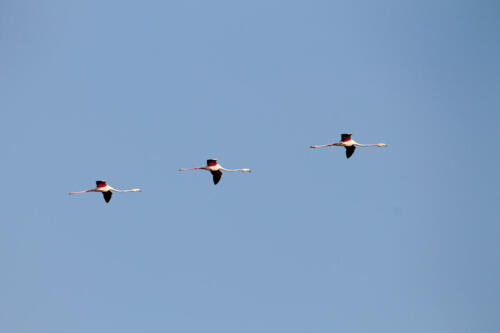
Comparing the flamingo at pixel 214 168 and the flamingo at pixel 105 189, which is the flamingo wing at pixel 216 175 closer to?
the flamingo at pixel 214 168

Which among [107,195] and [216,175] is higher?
[216,175]

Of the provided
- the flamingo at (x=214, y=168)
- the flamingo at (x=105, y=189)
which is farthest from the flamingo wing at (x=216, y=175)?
the flamingo at (x=105, y=189)

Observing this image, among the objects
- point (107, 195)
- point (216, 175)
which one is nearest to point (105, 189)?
point (107, 195)

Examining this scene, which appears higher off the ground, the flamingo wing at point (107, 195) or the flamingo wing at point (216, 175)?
the flamingo wing at point (216, 175)

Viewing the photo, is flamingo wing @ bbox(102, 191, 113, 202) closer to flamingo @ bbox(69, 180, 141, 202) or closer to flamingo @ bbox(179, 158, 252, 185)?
flamingo @ bbox(69, 180, 141, 202)

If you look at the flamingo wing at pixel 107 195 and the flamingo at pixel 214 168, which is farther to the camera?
the flamingo wing at pixel 107 195

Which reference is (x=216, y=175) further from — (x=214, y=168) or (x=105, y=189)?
(x=105, y=189)

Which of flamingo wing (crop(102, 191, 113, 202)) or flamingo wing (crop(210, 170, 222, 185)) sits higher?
flamingo wing (crop(210, 170, 222, 185))

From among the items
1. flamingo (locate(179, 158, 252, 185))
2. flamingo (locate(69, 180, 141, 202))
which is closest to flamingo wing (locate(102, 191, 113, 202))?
flamingo (locate(69, 180, 141, 202))

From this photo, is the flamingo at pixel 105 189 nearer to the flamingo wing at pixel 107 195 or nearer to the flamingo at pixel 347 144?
the flamingo wing at pixel 107 195

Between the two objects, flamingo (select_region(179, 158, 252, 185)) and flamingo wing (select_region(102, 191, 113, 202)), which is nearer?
flamingo (select_region(179, 158, 252, 185))

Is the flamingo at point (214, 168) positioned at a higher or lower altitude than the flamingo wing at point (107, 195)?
higher

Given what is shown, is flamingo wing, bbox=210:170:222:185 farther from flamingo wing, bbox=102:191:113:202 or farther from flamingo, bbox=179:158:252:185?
flamingo wing, bbox=102:191:113:202

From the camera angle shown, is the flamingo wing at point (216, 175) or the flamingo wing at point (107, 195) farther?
the flamingo wing at point (107, 195)
